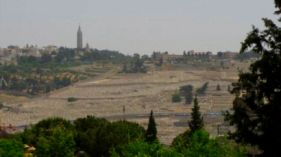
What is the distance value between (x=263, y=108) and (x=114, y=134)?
28.4 meters

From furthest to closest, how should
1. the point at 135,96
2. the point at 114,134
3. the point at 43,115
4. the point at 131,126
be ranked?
the point at 135,96
the point at 43,115
the point at 131,126
the point at 114,134

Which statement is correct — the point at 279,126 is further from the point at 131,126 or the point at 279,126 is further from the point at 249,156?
the point at 131,126

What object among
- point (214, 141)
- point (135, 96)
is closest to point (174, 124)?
point (135, 96)

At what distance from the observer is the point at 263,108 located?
9734 mm

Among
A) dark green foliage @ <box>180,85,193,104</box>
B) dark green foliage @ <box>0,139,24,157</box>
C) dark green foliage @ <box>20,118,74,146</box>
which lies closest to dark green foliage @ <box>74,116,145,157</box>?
dark green foliage @ <box>20,118,74,146</box>

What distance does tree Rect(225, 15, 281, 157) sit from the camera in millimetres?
9617

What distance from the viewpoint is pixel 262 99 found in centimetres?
980

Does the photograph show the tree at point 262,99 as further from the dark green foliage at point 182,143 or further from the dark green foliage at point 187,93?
the dark green foliage at point 187,93

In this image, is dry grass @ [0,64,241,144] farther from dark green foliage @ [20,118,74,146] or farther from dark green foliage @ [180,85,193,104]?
dark green foliage @ [20,118,74,146]

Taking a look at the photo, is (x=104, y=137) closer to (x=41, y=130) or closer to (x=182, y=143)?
(x=41, y=130)

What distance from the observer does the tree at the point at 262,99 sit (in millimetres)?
9617

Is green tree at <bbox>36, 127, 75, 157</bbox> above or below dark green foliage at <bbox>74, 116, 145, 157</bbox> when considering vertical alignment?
above

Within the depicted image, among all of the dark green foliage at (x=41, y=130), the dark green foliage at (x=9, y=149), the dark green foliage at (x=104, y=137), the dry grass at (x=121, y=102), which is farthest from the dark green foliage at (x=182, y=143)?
the dry grass at (x=121, y=102)

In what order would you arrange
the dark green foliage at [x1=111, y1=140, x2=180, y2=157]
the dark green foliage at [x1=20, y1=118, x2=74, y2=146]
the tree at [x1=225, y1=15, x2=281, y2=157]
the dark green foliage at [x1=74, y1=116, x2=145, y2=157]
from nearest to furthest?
the tree at [x1=225, y1=15, x2=281, y2=157] < the dark green foliage at [x1=111, y1=140, x2=180, y2=157] < the dark green foliage at [x1=74, y1=116, x2=145, y2=157] < the dark green foliage at [x1=20, y1=118, x2=74, y2=146]
